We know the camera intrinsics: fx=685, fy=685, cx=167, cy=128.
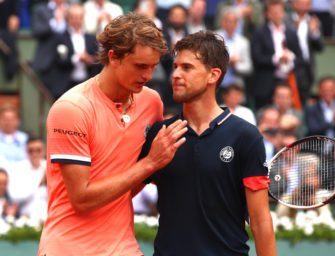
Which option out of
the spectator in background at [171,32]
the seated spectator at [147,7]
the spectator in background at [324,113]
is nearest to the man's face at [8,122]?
the spectator in background at [171,32]

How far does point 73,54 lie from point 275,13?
9.28 ft

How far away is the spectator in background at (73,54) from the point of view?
9.05 metres

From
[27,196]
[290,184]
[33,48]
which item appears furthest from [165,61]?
[290,184]

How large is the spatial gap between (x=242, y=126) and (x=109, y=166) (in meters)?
0.75

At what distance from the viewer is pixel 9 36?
957 cm

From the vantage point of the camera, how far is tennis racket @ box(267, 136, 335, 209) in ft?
13.6

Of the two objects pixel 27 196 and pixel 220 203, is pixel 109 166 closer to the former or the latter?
pixel 220 203

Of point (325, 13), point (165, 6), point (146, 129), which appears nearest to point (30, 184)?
point (146, 129)

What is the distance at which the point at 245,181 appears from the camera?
3633 millimetres

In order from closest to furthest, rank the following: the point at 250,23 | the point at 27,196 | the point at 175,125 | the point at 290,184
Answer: the point at 175,125 → the point at 290,184 → the point at 27,196 → the point at 250,23

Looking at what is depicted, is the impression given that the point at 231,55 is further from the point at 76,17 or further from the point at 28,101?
the point at 28,101

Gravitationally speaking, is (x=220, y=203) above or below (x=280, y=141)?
above

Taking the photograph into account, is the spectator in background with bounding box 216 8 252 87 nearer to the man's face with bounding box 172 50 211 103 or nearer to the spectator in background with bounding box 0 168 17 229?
the spectator in background with bounding box 0 168 17 229

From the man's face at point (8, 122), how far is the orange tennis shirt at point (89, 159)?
195 inches
